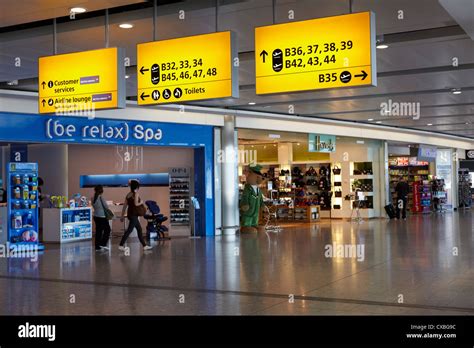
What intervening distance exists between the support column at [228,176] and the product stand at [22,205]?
5.92 meters

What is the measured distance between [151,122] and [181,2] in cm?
943

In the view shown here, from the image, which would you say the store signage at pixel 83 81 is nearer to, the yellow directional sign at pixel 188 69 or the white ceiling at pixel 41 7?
the yellow directional sign at pixel 188 69

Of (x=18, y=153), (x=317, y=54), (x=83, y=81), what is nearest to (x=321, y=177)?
(x=18, y=153)

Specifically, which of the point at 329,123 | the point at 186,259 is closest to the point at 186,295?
the point at 186,259

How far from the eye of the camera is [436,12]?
9312 mm

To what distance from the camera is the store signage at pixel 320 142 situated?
77.7ft

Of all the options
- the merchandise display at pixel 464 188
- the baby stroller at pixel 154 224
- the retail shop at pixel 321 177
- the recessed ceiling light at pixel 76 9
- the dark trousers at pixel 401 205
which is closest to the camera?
the recessed ceiling light at pixel 76 9

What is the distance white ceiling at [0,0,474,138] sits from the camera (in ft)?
29.1

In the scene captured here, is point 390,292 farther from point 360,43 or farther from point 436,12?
point 436,12

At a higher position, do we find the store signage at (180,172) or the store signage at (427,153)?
the store signage at (427,153)

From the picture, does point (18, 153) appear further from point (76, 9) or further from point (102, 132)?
point (76, 9)

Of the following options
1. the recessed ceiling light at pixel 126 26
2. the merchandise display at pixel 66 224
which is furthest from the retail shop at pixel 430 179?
the recessed ceiling light at pixel 126 26

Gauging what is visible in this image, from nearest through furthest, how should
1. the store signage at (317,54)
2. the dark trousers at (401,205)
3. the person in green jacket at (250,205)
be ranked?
the store signage at (317,54), the person in green jacket at (250,205), the dark trousers at (401,205)

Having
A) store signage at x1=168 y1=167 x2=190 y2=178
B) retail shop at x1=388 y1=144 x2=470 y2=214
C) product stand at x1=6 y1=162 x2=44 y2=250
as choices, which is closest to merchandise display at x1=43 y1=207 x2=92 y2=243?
product stand at x1=6 y1=162 x2=44 y2=250
